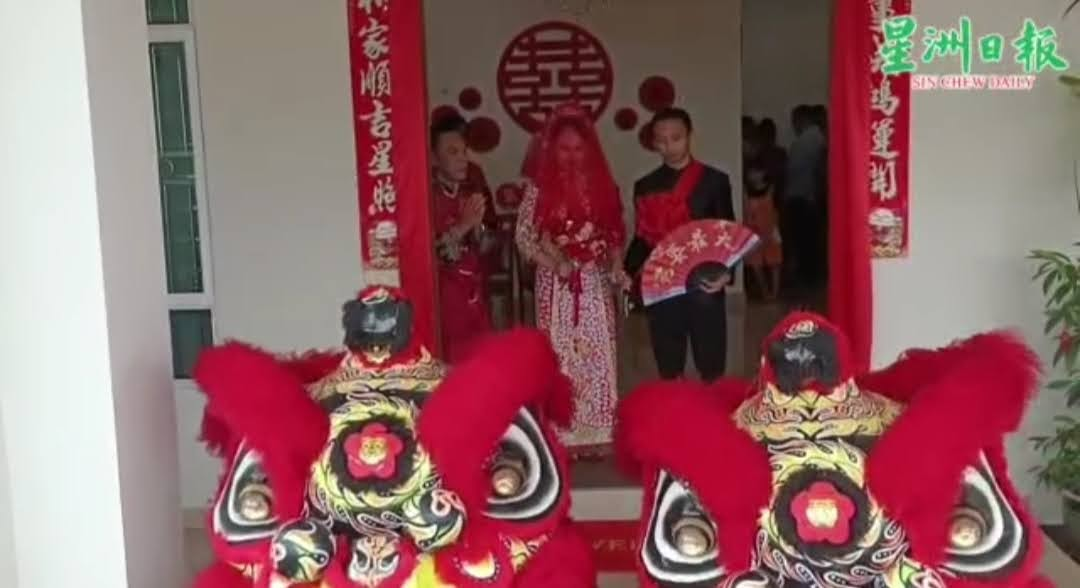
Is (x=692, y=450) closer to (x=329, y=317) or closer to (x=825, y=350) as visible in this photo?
(x=825, y=350)

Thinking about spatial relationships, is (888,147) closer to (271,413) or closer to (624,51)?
(271,413)

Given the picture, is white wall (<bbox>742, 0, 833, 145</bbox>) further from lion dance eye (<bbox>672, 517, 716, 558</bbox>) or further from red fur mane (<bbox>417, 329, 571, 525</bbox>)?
lion dance eye (<bbox>672, 517, 716, 558</bbox>)

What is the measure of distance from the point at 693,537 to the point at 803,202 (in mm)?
6291

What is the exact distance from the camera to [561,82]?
7.62 m

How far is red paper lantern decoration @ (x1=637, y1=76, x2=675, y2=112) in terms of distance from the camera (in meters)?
7.63

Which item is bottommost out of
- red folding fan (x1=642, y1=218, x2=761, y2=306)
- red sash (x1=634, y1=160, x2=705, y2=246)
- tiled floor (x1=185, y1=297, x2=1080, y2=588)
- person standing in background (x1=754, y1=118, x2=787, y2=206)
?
tiled floor (x1=185, y1=297, x2=1080, y2=588)

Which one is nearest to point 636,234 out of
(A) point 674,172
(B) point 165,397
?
(A) point 674,172

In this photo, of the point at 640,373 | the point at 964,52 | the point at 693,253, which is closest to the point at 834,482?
the point at 964,52

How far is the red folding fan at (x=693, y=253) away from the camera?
4.71 meters

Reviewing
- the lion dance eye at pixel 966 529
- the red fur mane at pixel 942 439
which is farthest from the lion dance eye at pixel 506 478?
the lion dance eye at pixel 966 529

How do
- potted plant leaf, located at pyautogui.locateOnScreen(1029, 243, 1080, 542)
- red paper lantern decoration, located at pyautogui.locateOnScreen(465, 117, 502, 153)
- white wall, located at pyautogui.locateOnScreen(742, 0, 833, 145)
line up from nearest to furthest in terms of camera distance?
potted plant leaf, located at pyautogui.locateOnScreen(1029, 243, 1080, 542) → red paper lantern decoration, located at pyautogui.locateOnScreen(465, 117, 502, 153) → white wall, located at pyautogui.locateOnScreen(742, 0, 833, 145)

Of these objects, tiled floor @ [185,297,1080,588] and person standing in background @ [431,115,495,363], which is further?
person standing in background @ [431,115,495,363]

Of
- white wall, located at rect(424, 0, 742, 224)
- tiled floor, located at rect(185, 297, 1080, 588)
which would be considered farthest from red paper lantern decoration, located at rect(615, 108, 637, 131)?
tiled floor, located at rect(185, 297, 1080, 588)

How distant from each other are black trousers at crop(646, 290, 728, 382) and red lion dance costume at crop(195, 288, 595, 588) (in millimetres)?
2312
